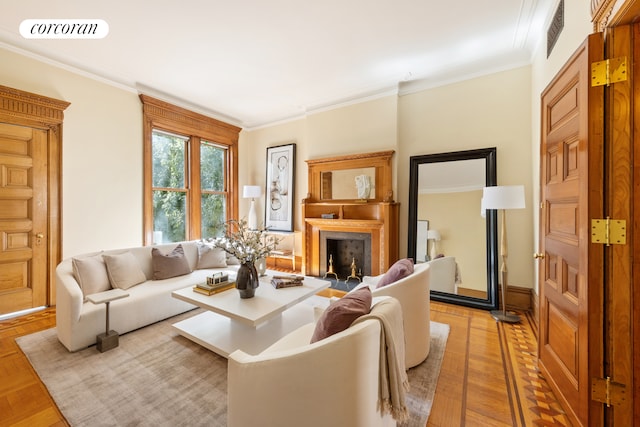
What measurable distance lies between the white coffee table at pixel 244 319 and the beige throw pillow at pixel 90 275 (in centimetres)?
87

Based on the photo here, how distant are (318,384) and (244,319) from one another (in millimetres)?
1079

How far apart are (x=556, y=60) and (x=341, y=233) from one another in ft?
10.3

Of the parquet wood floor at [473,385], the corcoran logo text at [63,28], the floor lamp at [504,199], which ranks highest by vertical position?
the corcoran logo text at [63,28]

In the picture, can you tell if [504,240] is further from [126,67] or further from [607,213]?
[126,67]

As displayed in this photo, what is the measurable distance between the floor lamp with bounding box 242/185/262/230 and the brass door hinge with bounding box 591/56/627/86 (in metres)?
4.71

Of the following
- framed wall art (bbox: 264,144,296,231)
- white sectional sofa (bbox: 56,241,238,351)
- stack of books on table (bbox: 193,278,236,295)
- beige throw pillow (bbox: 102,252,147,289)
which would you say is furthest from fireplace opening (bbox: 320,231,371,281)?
beige throw pillow (bbox: 102,252,147,289)

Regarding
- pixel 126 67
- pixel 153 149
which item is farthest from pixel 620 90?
pixel 153 149

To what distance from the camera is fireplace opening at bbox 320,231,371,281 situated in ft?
13.5

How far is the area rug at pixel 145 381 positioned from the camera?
1.54 meters

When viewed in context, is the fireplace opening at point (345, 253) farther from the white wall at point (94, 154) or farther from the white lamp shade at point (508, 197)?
the white wall at point (94, 154)

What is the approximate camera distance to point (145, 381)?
6.01ft

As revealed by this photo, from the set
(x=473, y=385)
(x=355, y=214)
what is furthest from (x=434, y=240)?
(x=473, y=385)

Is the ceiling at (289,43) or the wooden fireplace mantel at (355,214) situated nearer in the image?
the ceiling at (289,43)

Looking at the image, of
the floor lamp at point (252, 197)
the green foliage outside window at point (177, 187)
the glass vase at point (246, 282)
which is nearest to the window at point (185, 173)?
the green foliage outside window at point (177, 187)
